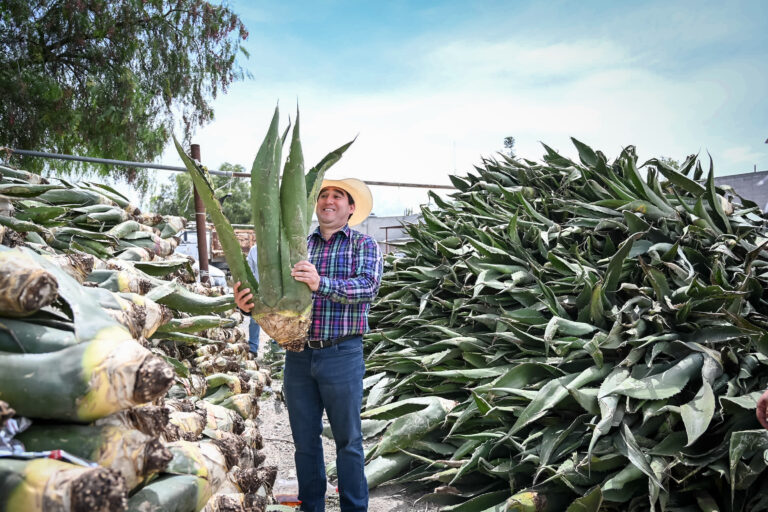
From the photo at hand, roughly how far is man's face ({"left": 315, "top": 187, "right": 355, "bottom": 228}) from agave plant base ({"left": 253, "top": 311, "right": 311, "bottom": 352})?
0.76 meters

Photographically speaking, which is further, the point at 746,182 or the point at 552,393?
the point at 746,182

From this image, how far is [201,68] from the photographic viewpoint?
1166cm

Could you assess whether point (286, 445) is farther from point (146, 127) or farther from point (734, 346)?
point (146, 127)

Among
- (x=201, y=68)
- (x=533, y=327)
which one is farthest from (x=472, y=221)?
(x=201, y=68)

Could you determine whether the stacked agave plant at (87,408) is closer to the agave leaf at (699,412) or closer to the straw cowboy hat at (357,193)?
the straw cowboy hat at (357,193)

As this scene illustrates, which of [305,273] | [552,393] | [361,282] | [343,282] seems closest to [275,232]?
[305,273]

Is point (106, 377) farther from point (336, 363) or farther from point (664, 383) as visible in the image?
point (664, 383)

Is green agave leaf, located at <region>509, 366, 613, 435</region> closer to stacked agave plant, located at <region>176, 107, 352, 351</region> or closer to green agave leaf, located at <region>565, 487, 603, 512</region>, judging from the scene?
green agave leaf, located at <region>565, 487, 603, 512</region>

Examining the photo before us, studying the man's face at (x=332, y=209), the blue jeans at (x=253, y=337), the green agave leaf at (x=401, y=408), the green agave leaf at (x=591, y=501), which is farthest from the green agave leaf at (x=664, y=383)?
the blue jeans at (x=253, y=337)

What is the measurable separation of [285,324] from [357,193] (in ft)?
3.82

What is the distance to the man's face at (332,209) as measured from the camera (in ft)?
9.78

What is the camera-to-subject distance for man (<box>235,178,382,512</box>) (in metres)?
2.75

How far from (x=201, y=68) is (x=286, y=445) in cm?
978

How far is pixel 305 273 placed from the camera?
2.26 m
